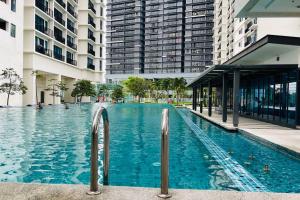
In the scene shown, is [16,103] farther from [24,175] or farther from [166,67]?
[166,67]

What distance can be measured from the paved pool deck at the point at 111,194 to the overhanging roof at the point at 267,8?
21.5 feet

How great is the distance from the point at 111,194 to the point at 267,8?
8.52 metres

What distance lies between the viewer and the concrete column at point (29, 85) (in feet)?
145

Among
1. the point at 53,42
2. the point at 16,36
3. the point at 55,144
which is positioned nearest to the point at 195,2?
the point at 53,42

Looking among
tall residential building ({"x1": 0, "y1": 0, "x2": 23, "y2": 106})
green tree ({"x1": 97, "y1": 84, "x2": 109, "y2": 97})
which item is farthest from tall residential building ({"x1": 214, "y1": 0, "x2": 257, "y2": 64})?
tall residential building ({"x1": 0, "y1": 0, "x2": 23, "y2": 106})

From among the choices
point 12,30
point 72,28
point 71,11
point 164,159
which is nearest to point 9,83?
point 12,30

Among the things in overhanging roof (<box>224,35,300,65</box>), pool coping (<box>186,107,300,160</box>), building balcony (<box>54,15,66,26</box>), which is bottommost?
pool coping (<box>186,107,300,160</box>)

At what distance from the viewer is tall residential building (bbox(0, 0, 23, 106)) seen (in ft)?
121

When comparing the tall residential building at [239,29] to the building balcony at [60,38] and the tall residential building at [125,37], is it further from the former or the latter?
the tall residential building at [125,37]

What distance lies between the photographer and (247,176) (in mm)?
7066

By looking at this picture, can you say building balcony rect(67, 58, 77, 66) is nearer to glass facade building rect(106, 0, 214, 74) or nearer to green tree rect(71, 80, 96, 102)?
green tree rect(71, 80, 96, 102)

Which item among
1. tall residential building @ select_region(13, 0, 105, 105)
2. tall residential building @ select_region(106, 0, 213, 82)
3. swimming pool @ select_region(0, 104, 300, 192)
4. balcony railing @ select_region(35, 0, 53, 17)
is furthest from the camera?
tall residential building @ select_region(106, 0, 213, 82)

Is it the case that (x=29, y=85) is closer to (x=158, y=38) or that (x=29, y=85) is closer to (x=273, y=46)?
(x=273, y=46)

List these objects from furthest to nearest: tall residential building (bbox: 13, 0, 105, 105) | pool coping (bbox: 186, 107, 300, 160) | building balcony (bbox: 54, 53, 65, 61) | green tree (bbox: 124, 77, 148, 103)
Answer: green tree (bbox: 124, 77, 148, 103)
building balcony (bbox: 54, 53, 65, 61)
tall residential building (bbox: 13, 0, 105, 105)
pool coping (bbox: 186, 107, 300, 160)
